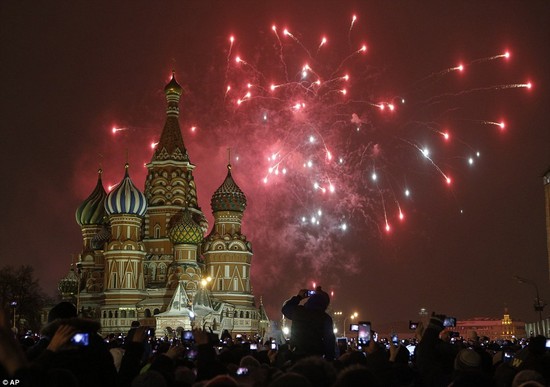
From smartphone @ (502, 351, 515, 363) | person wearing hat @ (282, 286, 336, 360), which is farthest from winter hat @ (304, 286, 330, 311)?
smartphone @ (502, 351, 515, 363)

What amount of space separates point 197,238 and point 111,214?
6400 millimetres

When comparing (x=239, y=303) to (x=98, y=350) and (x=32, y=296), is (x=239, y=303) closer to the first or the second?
(x=32, y=296)

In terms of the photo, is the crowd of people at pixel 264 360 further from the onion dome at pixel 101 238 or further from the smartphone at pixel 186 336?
the onion dome at pixel 101 238

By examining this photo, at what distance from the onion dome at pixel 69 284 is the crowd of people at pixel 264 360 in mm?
62339

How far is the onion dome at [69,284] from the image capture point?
74.8m

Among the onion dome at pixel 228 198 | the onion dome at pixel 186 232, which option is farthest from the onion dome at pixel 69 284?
the onion dome at pixel 228 198

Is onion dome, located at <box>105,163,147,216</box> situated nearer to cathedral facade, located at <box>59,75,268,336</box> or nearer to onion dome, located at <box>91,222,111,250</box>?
cathedral facade, located at <box>59,75,268,336</box>

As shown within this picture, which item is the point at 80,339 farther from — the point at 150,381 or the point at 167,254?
the point at 167,254

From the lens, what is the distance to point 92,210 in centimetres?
7812

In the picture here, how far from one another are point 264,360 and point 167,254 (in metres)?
60.0

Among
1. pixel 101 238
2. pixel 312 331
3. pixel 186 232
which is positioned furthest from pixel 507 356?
pixel 101 238

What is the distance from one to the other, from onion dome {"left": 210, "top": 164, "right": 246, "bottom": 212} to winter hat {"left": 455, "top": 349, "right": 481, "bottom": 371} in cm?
6471

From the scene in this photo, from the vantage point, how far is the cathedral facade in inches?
2653

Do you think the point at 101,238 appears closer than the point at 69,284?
Yes
